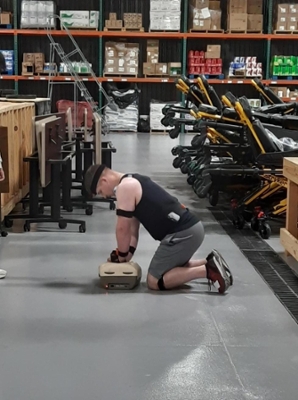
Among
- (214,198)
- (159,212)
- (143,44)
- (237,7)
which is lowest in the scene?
(214,198)

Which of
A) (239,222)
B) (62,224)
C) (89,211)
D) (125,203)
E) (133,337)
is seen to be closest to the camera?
(133,337)

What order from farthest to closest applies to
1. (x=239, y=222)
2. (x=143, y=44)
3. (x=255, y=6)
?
(x=143, y=44), (x=255, y=6), (x=239, y=222)

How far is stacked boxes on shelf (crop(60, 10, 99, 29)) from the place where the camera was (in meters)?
15.4

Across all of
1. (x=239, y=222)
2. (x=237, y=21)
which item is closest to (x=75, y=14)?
(x=237, y=21)

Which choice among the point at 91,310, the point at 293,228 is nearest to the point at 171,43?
the point at 293,228

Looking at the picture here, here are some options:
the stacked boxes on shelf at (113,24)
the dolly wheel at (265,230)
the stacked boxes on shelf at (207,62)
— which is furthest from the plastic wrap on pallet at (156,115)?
the dolly wheel at (265,230)

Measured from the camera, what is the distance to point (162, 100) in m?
17.0

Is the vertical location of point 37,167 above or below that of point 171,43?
below

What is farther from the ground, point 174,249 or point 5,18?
point 5,18

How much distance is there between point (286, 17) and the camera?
15562 mm

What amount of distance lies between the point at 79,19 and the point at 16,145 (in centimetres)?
989

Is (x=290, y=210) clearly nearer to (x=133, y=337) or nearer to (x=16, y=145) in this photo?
(x=133, y=337)

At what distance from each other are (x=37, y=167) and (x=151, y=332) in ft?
9.71

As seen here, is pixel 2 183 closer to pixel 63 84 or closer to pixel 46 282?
pixel 46 282
